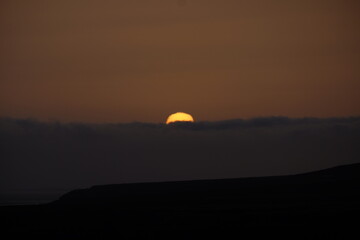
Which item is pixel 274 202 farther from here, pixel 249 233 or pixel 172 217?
pixel 249 233

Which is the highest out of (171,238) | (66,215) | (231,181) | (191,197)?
(231,181)

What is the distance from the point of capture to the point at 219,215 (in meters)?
55.2

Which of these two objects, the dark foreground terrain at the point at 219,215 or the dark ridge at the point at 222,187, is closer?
the dark foreground terrain at the point at 219,215

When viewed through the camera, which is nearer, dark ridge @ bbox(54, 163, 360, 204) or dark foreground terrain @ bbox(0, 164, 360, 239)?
dark foreground terrain @ bbox(0, 164, 360, 239)

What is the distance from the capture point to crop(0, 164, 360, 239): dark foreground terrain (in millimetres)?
45219

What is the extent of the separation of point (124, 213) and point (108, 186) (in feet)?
171

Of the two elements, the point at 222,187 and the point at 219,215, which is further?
the point at 222,187

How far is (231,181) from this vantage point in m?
97.1

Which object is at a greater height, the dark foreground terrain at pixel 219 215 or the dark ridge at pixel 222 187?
the dark ridge at pixel 222 187

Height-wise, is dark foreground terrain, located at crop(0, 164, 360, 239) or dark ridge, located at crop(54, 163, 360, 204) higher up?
dark ridge, located at crop(54, 163, 360, 204)

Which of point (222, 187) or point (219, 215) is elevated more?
point (222, 187)

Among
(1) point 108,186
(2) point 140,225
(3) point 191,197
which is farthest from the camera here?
(1) point 108,186

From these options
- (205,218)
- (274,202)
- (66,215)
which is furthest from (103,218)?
(274,202)

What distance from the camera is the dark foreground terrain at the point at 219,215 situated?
148 feet
